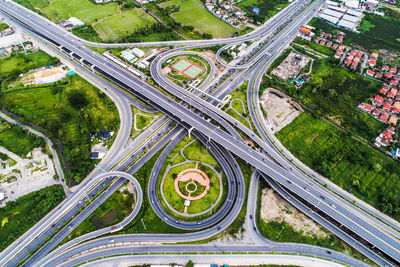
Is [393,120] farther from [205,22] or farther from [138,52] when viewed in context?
[138,52]

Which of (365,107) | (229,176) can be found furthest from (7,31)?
(365,107)

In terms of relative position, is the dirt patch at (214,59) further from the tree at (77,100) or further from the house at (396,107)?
the house at (396,107)

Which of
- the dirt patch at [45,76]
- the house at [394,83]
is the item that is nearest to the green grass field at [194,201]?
the dirt patch at [45,76]

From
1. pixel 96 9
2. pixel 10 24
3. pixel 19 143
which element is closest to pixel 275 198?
pixel 19 143

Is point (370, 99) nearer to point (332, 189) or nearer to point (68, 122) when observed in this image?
point (332, 189)

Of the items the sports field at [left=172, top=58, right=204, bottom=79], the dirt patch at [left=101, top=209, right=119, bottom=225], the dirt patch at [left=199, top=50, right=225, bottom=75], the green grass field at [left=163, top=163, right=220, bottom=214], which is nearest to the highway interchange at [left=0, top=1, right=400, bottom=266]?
the green grass field at [left=163, top=163, right=220, bottom=214]

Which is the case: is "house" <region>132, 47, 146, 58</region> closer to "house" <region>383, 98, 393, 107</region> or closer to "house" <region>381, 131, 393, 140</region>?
"house" <region>381, 131, 393, 140</region>

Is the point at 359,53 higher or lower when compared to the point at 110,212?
higher
